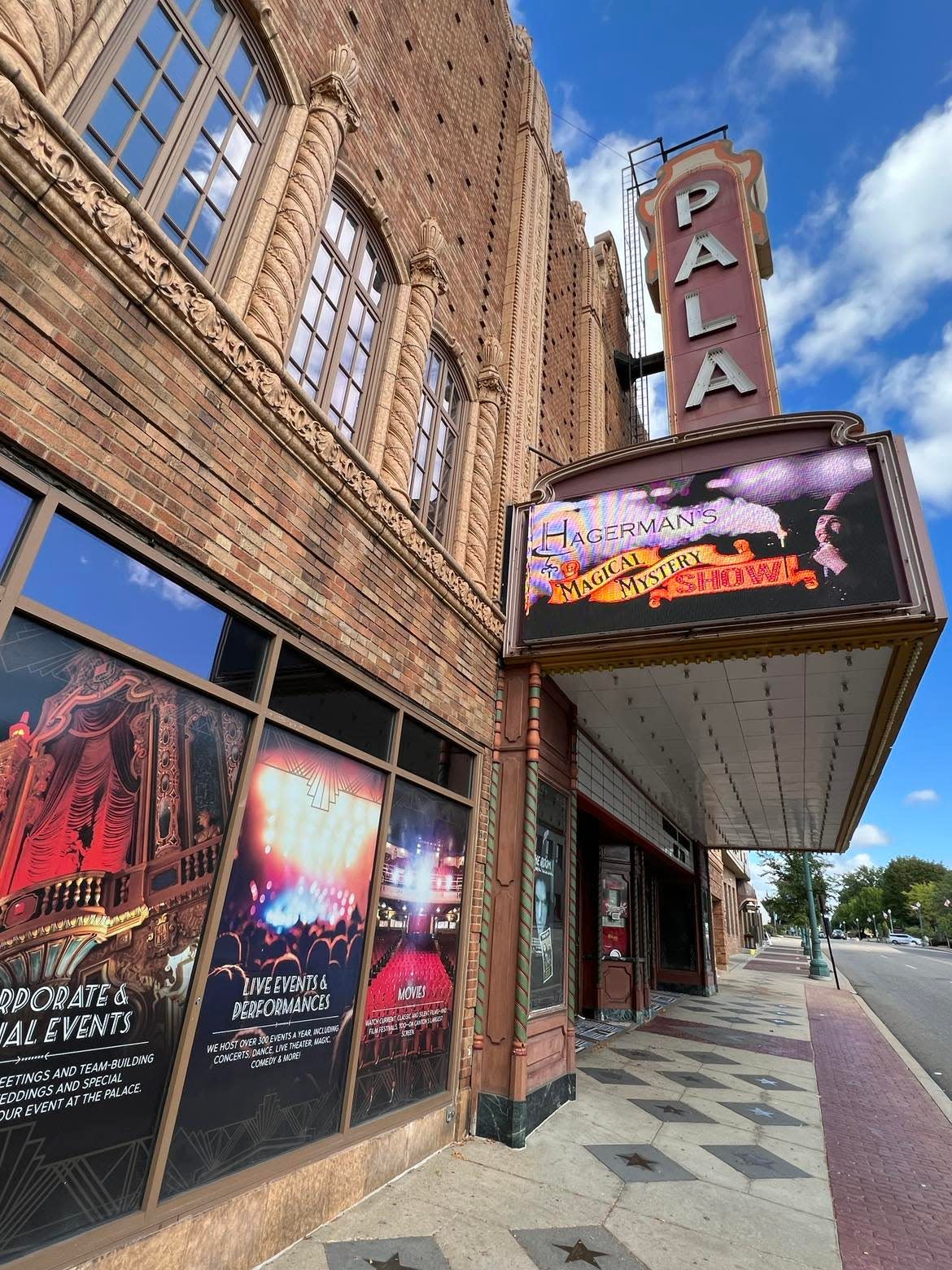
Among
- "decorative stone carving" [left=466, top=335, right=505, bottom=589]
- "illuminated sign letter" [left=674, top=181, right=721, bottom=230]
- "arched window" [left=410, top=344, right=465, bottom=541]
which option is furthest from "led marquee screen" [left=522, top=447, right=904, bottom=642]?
"illuminated sign letter" [left=674, top=181, right=721, bottom=230]

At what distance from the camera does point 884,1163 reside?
620 cm

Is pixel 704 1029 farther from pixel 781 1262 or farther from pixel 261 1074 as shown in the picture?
pixel 261 1074

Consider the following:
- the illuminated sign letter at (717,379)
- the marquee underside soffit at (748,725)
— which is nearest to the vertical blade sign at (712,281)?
the illuminated sign letter at (717,379)

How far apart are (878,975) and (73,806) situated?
37835mm

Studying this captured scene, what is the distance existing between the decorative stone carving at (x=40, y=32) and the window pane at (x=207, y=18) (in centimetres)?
147

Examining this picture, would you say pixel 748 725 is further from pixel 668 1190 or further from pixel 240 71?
pixel 240 71

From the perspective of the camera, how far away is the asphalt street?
39.5ft

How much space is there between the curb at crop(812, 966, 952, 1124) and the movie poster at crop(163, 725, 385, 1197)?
800cm

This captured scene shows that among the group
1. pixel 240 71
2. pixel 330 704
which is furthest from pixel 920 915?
pixel 240 71

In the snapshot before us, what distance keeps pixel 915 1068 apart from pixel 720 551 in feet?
33.3

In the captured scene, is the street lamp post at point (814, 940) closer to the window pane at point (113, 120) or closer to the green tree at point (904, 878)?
the window pane at point (113, 120)

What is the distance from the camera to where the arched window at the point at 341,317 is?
5.52 metres

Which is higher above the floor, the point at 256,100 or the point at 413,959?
the point at 256,100

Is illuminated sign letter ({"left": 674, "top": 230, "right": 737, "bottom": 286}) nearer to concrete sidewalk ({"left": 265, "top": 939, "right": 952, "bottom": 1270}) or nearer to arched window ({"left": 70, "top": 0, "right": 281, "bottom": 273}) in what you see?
arched window ({"left": 70, "top": 0, "right": 281, "bottom": 273})
